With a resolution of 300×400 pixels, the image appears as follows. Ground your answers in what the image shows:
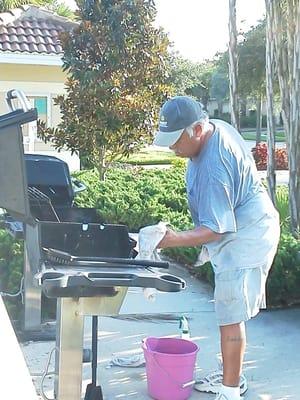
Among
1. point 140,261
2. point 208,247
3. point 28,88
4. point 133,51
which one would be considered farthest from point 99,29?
point 140,261

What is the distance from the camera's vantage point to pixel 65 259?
2736 mm

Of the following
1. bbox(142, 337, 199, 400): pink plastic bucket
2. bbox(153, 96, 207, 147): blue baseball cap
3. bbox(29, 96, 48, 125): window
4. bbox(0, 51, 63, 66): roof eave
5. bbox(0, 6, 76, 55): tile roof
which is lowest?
bbox(142, 337, 199, 400): pink plastic bucket

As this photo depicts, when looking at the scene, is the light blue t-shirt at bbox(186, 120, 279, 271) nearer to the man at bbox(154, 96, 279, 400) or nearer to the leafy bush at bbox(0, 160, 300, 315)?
the man at bbox(154, 96, 279, 400)

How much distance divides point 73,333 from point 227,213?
970 millimetres

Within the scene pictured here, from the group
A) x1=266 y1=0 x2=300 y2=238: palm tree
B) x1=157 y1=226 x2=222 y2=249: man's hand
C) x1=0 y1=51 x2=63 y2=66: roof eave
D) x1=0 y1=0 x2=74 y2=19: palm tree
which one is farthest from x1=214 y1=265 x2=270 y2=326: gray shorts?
x1=0 y1=0 x2=74 y2=19: palm tree

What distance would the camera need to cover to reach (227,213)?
127 inches

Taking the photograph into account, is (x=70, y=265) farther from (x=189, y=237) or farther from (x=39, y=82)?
(x=39, y=82)

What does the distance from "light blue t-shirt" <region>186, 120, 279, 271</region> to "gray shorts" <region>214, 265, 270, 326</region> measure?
5 centimetres

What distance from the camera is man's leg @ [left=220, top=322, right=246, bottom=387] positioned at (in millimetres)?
3449

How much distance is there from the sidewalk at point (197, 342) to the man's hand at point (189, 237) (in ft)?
3.63

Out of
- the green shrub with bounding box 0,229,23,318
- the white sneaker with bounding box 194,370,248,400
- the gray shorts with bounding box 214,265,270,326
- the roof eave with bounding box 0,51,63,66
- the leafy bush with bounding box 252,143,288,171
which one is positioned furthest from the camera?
the leafy bush with bounding box 252,143,288,171

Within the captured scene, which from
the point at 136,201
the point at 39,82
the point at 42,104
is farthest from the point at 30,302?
the point at 39,82

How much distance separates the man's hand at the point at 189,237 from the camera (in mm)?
2992

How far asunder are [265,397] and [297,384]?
0.30 meters
